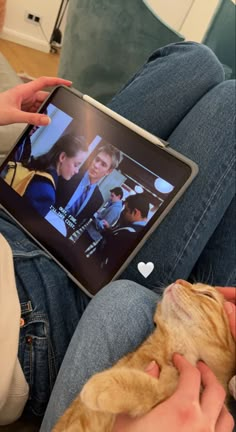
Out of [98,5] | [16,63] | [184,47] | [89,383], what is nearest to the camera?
[89,383]

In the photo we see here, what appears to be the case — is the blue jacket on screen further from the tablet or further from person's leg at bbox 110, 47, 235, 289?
person's leg at bbox 110, 47, 235, 289

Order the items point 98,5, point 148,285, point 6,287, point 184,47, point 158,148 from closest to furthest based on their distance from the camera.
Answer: point 6,287
point 158,148
point 148,285
point 184,47
point 98,5

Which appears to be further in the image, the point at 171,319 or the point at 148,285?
the point at 148,285

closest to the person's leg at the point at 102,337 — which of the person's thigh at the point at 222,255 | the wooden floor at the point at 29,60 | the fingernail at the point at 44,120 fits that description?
the person's thigh at the point at 222,255

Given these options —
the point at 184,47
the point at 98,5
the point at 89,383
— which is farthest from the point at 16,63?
the point at 89,383

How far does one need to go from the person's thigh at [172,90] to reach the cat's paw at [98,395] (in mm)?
610

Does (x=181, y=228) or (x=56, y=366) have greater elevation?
(x=181, y=228)

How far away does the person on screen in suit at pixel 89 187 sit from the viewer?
0.83 m

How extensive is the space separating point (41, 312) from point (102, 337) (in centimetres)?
14

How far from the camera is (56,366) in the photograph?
0.74 m

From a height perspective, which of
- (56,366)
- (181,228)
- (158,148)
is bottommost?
(56,366)

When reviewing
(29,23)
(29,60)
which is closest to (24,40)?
(29,23)

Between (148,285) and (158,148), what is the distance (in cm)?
31

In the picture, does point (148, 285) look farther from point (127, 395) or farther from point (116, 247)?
point (127, 395)
